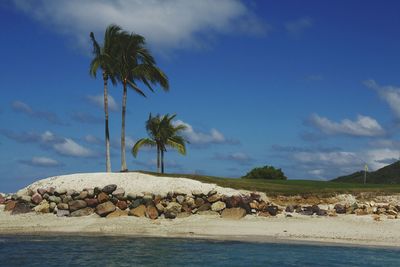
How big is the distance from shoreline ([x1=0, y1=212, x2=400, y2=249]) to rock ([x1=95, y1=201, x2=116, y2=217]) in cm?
39

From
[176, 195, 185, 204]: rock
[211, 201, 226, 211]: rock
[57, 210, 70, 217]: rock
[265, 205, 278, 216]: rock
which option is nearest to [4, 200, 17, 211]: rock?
[57, 210, 70, 217]: rock

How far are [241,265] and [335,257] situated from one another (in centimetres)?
371

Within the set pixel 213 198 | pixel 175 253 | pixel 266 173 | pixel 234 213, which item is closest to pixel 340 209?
pixel 234 213

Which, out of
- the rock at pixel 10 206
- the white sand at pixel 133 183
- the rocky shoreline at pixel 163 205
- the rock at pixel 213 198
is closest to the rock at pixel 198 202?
the rocky shoreline at pixel 163 205

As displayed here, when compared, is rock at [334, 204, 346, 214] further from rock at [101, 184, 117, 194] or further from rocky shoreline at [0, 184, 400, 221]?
rock at [101, 184, 117, 194]

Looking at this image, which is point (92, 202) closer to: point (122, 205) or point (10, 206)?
point (122, 205)

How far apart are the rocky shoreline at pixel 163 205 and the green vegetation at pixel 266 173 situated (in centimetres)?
2217

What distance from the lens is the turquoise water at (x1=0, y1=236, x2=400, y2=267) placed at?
18156 mm

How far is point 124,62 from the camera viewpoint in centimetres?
4412

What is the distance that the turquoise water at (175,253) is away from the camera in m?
18.2

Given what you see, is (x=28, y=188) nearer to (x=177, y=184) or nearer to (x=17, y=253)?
(x=177, y=184)

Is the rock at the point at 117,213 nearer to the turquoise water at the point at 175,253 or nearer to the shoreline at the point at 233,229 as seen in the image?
the shoreline at the point at 233,229

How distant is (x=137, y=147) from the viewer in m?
47.4

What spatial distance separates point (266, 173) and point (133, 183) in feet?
80.5
